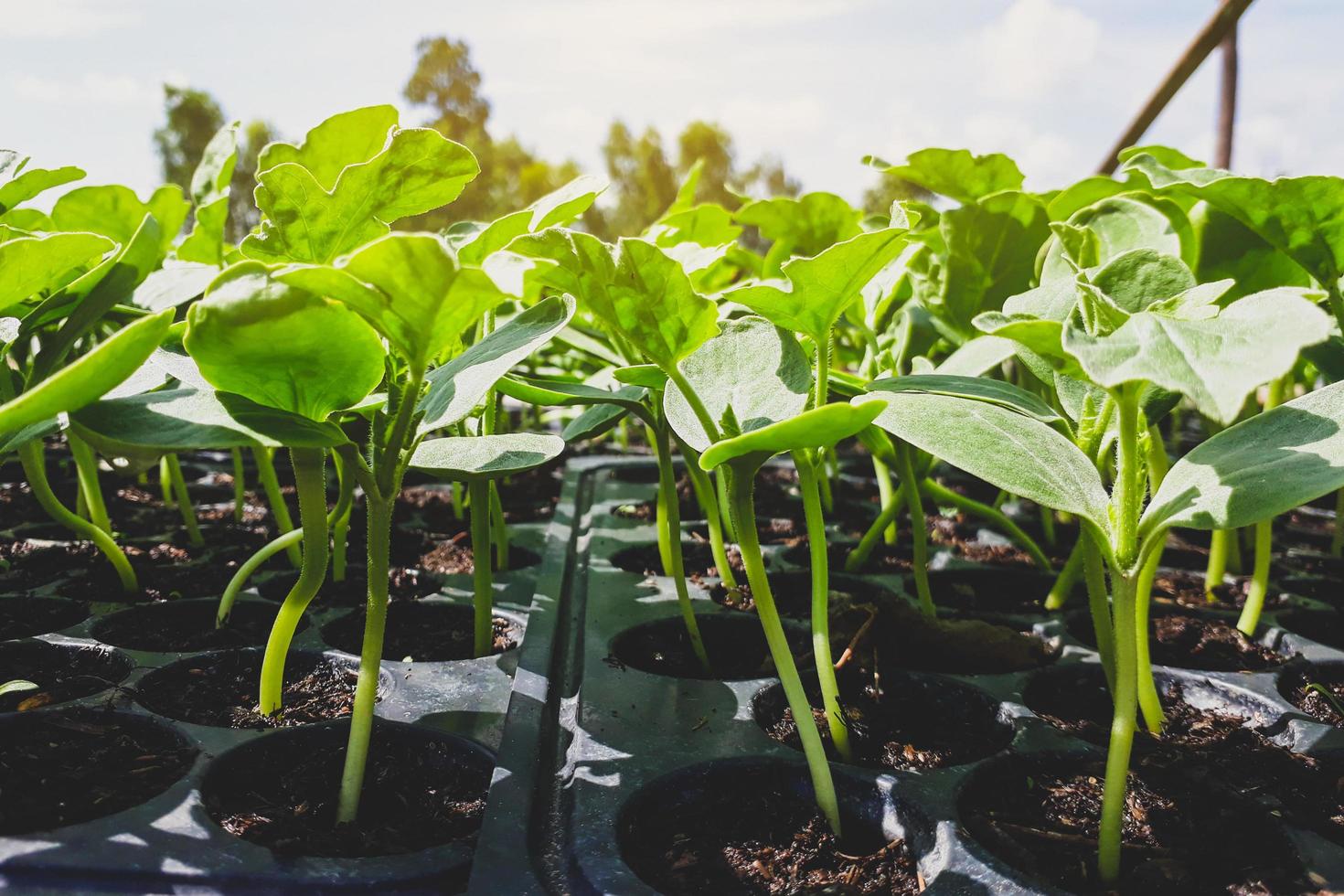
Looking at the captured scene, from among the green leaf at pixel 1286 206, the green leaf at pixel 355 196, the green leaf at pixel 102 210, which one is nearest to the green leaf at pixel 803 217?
the green leaf at pixel 1286 206

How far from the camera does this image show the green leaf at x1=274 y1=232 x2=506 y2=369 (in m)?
0.37

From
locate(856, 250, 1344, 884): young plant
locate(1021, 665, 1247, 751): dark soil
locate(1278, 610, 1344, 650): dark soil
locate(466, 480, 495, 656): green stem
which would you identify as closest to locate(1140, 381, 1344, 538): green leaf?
locate(856, 250, 1344, 884): young plant

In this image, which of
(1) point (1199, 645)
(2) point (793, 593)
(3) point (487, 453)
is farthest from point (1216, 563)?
(3) point (487, 453)

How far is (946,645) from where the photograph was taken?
0.82 m

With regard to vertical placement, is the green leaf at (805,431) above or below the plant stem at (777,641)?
above

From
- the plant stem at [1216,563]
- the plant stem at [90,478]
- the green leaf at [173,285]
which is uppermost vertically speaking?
the green leaf at [173,285]

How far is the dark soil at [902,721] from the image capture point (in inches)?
25.7

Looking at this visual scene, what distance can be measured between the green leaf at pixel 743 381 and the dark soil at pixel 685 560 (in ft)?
1.79

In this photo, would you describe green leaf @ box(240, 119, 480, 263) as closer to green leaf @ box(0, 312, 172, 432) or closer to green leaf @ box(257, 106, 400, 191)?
green leaf @ box(257, 106, 400, 191)

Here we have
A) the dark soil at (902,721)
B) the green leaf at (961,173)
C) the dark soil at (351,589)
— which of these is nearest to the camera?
the dark soil at (902,721)

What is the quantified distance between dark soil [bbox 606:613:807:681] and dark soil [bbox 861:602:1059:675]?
0.29ft

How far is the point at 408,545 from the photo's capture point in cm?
128

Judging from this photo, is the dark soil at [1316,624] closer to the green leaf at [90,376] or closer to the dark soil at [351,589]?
the dark soil at [351,589]

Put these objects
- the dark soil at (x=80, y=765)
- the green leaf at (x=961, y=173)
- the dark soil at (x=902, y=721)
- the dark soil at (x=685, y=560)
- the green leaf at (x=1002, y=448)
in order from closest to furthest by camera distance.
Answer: the green leaf at (x=1002, y=448), the dark soil at (x=80, y=765), the dark soil at (x=902, y=721), the green leaf at (x=961, y=173), the dark soil at (x=685, y=560)
